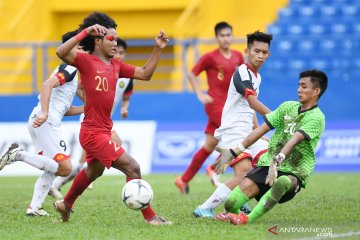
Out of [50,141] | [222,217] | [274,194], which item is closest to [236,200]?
[222,217]

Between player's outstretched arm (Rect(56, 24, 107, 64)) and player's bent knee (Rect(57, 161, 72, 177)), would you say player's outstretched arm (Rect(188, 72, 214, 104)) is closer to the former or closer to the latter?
player's bent knee (Rect(57, 161, 72, 177))

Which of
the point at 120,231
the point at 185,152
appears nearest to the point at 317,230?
the point at 120,231

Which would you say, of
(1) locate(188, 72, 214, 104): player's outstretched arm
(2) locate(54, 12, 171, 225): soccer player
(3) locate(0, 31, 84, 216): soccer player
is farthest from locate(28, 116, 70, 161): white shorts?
(1) locate(188, 72, 214, 104): player's outstretched arm

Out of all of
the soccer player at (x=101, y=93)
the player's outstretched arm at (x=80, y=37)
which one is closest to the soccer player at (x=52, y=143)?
the soccer player at (x=101, y=93)

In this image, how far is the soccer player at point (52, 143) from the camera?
395 inches

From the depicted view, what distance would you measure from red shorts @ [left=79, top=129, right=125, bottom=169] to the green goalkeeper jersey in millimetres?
1556

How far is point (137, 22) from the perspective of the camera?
25.5m

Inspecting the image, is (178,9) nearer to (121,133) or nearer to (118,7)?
(118,7)

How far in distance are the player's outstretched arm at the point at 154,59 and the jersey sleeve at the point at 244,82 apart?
1108 millimetres

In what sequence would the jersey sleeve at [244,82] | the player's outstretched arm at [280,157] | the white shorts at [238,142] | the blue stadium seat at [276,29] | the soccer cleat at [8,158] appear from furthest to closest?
the blue stadium seat at [276,29] < the soccer cleat at [8,158] < the white shorts at [238,142] < the jersey sleeve at [244,82] < the player's outstretched arm at [280,157]

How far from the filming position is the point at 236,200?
8938 mm

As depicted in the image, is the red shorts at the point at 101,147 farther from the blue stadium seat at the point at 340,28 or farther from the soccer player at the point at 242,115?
the blue stadium seat at the point at 340,28

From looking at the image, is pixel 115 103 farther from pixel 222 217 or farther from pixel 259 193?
pixel 259 193

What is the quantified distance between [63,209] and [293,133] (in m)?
2.57
